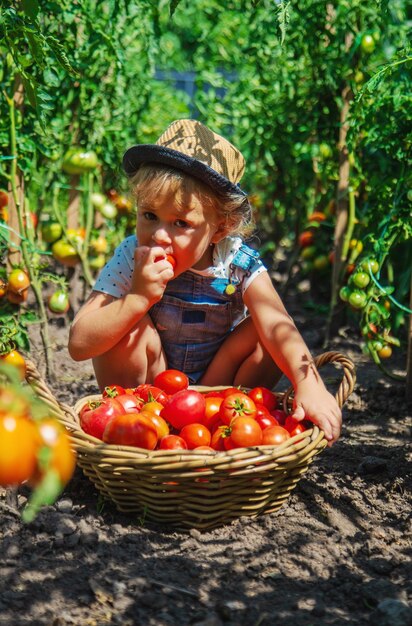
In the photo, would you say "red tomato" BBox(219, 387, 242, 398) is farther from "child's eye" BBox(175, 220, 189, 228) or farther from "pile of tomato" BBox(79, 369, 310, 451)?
"child's eye" BBox(175, 220, 189, 228)

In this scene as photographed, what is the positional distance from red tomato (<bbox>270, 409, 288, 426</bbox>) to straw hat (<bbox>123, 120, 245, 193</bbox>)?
0.67 m

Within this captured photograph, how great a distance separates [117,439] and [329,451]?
901 millimetres

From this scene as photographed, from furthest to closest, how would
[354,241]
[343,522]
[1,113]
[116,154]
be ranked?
1. [116,154]
2. [354,241]
3. [1,113]
4. [343,522]

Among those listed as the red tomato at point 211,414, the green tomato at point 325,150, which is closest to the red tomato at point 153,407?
the red tomato at point 211,414

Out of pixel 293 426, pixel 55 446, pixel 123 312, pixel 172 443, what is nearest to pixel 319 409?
pixel 293 426

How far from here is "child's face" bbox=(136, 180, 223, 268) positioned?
2.22 m

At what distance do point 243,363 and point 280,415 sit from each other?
0.40 metres

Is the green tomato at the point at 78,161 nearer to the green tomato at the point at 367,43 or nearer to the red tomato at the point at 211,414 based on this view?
the green tomato at the point at 367,43

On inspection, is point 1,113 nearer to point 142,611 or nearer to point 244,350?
point 244,350

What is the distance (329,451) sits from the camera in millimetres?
2516

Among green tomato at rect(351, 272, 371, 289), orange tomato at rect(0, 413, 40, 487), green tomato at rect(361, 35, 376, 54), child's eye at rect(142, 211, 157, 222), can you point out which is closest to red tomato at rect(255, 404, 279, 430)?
child's eye at rect(142, 211, 157, 222)

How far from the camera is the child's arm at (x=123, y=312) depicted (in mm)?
2182

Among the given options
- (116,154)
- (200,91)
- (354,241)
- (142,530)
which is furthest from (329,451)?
(200,91)

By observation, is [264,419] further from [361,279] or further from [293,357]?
[361,279]
